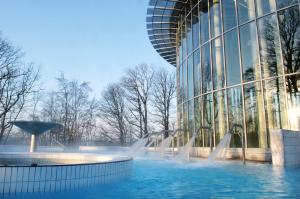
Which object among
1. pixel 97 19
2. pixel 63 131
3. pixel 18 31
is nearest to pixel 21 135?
pixel 63 131

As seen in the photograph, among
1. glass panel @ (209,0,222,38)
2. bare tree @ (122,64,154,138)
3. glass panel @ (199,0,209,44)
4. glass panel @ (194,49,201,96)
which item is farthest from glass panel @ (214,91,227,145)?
bare tree @ (122,64,154,138)

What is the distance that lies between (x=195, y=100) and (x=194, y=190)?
11271mm

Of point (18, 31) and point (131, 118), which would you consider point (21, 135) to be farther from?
point (18, 31)

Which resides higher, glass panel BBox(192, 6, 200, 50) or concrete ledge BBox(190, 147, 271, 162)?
glass panel BBox(192, 6, 200, 50)

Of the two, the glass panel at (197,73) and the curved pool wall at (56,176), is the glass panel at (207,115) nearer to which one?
the glass panel at (197,73)

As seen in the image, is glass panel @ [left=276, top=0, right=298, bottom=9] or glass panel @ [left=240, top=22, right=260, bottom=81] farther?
glass panel @ [left=240, top=22, right=260, bottom=81]

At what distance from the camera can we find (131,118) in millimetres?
32906

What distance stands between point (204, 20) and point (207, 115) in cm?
605

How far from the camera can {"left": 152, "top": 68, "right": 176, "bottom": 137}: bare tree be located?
3150cm

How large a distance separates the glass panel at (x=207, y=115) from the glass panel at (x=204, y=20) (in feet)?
12.1

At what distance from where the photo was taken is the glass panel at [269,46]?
11.4m

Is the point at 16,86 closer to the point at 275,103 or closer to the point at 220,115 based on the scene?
the point at 220,115

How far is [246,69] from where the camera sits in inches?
487

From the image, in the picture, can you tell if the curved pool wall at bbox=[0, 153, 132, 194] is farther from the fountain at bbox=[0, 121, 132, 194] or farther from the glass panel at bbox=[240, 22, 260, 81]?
the glass panel at bbox=[240, 22, 260, 81]
